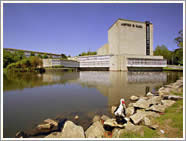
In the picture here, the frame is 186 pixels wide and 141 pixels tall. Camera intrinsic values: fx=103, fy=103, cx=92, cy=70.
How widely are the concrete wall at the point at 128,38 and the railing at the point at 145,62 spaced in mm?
6211

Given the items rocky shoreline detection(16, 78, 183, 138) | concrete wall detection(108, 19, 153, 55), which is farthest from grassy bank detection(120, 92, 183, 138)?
concrete wall detection(108, 19, 153, 55)

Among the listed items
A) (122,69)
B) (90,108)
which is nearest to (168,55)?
(122,69)

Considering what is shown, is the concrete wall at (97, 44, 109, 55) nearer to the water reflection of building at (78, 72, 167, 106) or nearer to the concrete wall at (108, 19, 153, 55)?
the concrete wall at (108, 19, 153, 55)

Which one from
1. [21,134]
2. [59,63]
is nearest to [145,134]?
[21,134]

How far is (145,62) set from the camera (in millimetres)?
46812

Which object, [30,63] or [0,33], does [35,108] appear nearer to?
[0,33]

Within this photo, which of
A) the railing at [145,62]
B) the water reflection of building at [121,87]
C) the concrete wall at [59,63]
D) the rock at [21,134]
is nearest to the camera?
the rock at [21,134]

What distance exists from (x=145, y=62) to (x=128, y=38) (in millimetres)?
13848

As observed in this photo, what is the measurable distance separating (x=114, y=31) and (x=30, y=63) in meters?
40.1

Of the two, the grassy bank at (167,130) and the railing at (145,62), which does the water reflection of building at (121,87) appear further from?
the railing at (145,62)

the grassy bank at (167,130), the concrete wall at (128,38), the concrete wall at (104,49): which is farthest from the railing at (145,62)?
the grassy bank at (167,130)

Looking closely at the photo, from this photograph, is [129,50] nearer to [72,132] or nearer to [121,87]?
[121,87]

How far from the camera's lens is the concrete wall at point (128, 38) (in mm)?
48162

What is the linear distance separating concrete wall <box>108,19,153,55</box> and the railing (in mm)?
6211
